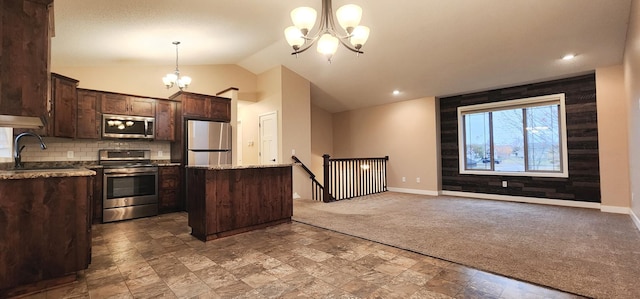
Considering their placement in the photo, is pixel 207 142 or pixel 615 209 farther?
pixel 207 142

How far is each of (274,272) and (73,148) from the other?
4.46 m

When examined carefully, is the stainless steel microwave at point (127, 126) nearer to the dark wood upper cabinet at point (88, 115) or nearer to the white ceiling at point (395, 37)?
the dark wood upper cabinet at point (88, 115)

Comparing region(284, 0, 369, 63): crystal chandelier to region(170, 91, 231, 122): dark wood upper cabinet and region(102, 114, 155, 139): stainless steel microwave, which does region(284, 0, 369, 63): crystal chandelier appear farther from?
region(102, 114, 155, 139): stainless steel microwave

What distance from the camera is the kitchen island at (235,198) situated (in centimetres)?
346

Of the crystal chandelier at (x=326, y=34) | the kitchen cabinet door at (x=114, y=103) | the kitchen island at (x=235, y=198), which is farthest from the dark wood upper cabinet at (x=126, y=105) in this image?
the crystal chandelier at (x=326, y=34)

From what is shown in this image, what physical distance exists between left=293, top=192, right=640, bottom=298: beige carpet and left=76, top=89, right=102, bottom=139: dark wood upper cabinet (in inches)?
143

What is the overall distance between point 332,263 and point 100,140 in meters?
4.72

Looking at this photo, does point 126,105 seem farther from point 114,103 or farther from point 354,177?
point 354,177

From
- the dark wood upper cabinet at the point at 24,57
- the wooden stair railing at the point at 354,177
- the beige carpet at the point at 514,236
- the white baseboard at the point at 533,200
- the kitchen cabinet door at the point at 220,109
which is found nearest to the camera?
the dark wood upper cabinet at the point at 24,57

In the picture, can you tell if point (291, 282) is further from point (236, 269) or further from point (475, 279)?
point (475, 279)

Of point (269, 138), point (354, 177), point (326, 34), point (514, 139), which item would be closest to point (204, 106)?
point (269, 138)

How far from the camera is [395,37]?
487 cm

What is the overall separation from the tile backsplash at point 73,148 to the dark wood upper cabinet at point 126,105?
22.6 inches

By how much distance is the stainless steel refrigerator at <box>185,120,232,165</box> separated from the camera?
17.4ft
